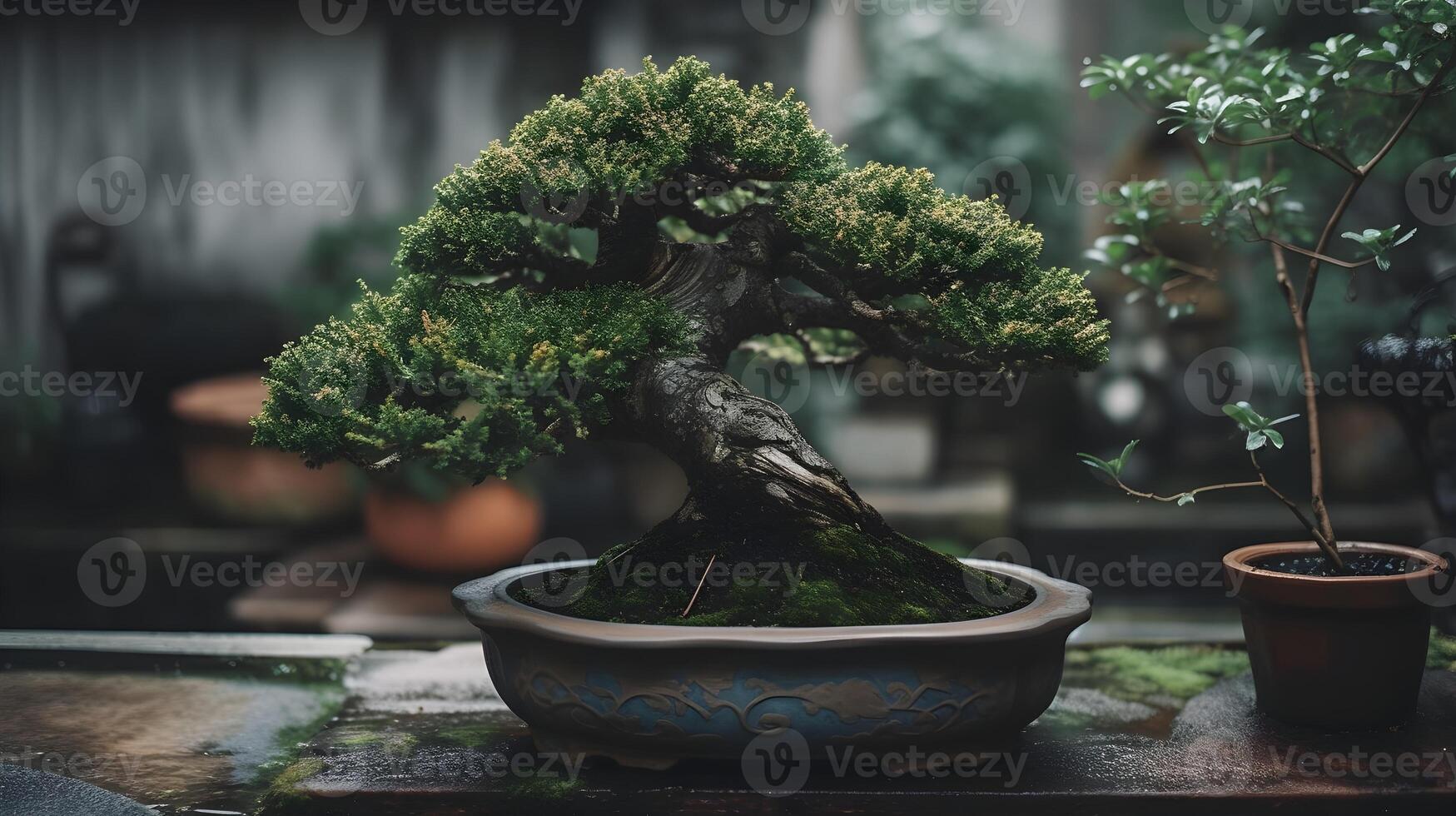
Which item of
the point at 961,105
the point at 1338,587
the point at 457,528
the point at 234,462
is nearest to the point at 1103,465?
the point at 1338,587

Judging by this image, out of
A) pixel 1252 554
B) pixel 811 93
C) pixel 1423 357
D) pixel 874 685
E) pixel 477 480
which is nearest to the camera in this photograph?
pixel 874 685

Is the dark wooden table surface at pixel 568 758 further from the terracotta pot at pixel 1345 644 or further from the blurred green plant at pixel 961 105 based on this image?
the blurred green plant at pixel 961 105

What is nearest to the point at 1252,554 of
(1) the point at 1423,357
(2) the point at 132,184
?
(1) the point at 1423,357

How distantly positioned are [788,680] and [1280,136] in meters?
1.33

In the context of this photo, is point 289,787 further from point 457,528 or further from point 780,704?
point 457,528

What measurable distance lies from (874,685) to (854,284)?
2.31 feet

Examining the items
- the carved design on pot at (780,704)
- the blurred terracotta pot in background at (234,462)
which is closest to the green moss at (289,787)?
the carved design on pot at (780,704)

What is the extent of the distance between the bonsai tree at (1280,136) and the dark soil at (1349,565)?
1.8 inches

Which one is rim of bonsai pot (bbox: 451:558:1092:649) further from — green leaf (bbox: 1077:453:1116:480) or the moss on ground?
green leaf (bbox: 1077:453:1116:480)

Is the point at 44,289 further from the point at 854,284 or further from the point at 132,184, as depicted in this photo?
the point at 854,284

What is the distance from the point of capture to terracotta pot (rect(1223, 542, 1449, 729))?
6.30 ft

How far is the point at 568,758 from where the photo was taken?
5.92ft

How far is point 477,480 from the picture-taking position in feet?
5.86

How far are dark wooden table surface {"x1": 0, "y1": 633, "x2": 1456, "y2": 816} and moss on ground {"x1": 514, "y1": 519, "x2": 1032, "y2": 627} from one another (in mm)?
215
